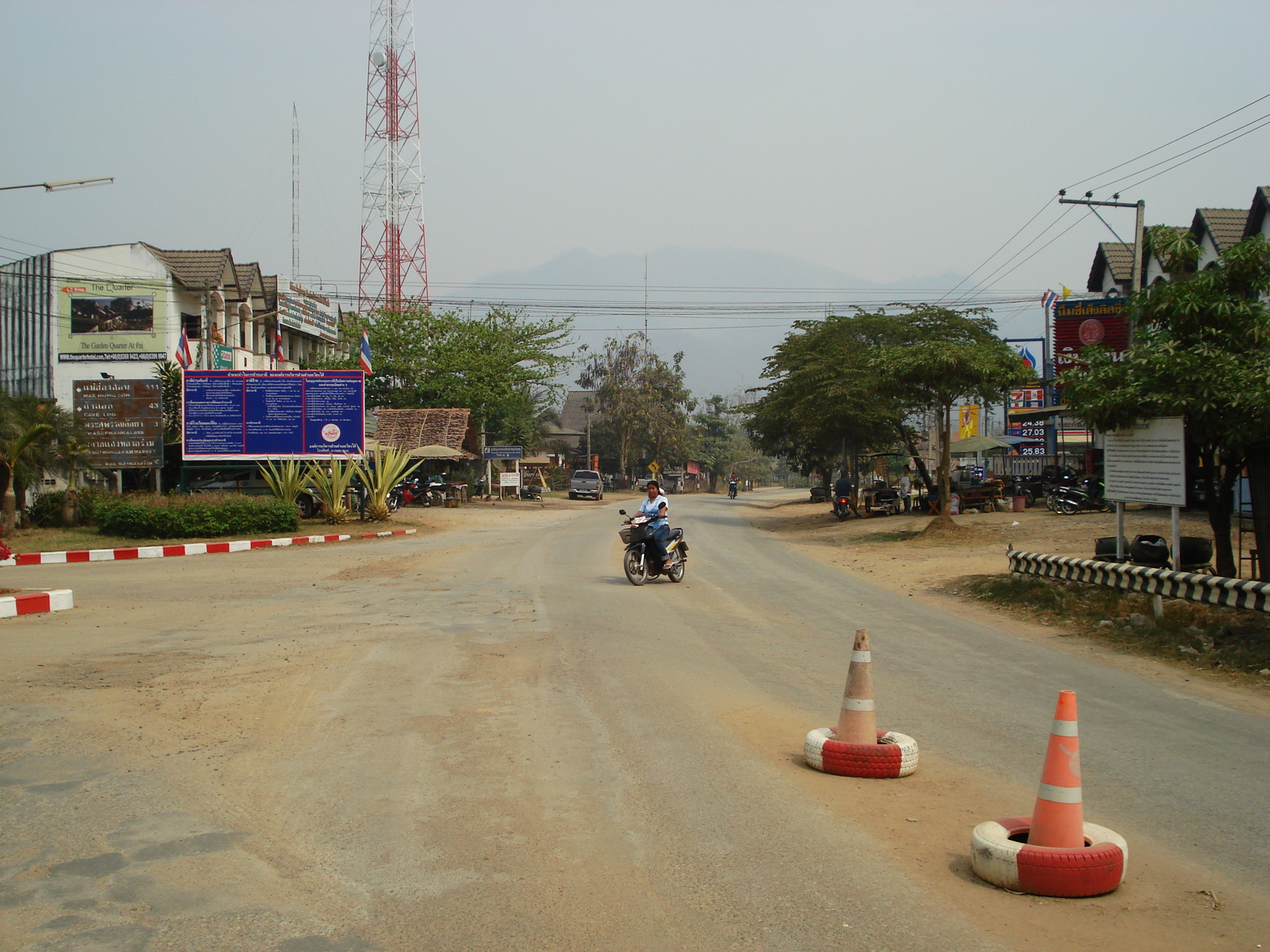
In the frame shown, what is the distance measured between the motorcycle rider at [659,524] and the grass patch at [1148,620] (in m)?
4.79

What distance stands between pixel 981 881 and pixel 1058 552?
15291mm

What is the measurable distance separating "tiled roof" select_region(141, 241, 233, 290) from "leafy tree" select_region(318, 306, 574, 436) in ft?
32.2

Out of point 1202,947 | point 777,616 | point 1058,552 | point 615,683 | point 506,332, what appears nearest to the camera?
point 1202,947

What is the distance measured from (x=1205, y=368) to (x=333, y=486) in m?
22.5

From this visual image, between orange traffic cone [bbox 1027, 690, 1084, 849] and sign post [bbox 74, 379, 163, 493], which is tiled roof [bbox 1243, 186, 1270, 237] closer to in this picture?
orange traffic cone [bbox 1027, 690, 1084, 849]

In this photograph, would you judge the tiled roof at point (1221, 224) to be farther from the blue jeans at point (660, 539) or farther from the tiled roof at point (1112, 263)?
the blue jeans at point (660, 539)

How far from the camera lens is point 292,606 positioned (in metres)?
12.8

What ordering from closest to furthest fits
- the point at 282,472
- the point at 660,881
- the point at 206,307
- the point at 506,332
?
the point at 660,881, the point at 282,472, the point at 206,307, the point at 506,332

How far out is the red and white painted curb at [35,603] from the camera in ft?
39.0

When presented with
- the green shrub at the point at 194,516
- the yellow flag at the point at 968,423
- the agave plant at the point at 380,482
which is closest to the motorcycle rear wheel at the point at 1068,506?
the agave plant at the point at 380,482

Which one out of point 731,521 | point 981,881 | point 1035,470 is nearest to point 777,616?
point 981,881

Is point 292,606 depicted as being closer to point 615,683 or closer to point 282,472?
point 615,683

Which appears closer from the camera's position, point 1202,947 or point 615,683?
point 1202,947

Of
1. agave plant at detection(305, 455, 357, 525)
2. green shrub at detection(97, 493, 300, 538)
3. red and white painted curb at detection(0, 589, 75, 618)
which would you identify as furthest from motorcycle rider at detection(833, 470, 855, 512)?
red and white painted curb at detection(0, 589, 75, 618)
